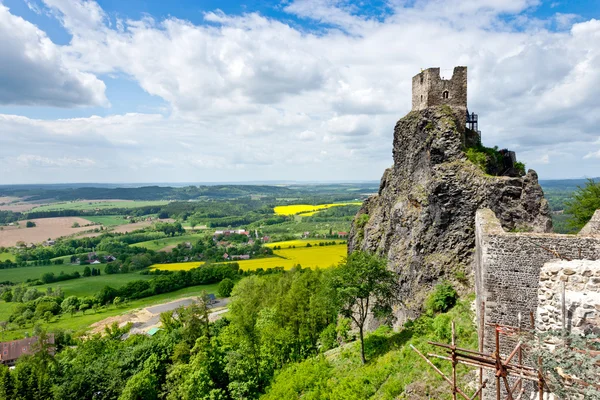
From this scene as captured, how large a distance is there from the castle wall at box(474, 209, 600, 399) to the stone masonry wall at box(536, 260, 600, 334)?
3797 millimetres

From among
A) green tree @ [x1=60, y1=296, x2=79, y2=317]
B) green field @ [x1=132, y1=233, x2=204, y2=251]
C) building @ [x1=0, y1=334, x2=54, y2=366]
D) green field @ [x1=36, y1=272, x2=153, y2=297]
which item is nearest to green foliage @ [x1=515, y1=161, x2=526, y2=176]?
building @ [x1=0, y1=334, x2=54, y2=366]

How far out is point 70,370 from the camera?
103 feet

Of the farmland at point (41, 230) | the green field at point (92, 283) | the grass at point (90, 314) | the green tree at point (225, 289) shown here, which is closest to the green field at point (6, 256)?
the farmland at point (41, 230)

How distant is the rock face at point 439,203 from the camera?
709 inches

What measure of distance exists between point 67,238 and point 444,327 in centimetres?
16773

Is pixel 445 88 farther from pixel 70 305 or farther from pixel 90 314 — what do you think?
pixel 70 305

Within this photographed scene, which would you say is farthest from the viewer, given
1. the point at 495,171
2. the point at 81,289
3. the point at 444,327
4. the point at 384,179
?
the point at 81,289

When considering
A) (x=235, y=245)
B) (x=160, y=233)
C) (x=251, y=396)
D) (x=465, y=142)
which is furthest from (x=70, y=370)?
(x=160, y=233)

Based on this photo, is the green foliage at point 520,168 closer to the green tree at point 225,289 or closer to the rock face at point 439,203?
the rock face at point 439,203

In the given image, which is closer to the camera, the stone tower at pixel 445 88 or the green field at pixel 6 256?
the stone tower at pixel 445 88

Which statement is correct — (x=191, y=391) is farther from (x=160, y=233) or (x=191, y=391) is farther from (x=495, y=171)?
(x=160, y=233)

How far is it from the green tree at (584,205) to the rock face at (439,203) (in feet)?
31.5

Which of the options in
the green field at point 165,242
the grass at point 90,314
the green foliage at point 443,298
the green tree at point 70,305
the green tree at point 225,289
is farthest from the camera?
the green field at point 165,242

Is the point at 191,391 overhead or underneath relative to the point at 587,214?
underneath
